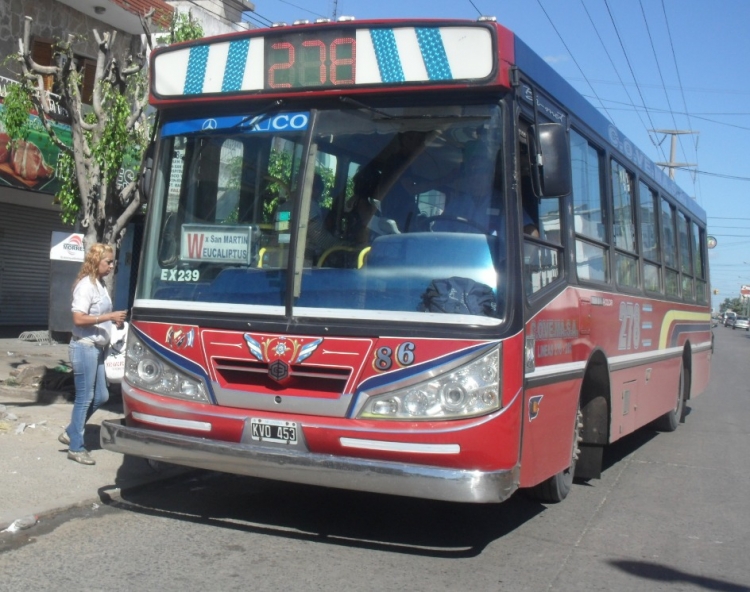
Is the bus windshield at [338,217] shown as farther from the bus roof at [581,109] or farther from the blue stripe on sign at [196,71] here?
the bus roof at [581,109]

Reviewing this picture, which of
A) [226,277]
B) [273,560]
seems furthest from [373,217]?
[273,560]

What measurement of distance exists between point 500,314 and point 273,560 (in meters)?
1.92

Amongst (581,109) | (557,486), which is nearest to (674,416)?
(557,486)

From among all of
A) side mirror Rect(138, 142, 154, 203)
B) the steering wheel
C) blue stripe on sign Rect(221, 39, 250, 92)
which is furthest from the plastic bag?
the steering wheel

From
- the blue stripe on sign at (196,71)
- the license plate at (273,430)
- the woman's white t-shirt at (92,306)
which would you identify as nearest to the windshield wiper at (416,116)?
the blue stripe on sign at (196,71)

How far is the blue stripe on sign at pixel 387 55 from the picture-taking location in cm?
526

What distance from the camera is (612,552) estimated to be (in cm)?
584

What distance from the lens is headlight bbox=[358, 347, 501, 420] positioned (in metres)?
4.88

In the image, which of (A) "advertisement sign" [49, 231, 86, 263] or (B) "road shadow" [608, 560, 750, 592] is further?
(A) "advertisement sign" [49, 231, 86, 263]

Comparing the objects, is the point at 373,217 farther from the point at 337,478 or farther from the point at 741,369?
the point at 741,369

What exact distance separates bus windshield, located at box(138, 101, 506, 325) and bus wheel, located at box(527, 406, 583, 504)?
200 cm

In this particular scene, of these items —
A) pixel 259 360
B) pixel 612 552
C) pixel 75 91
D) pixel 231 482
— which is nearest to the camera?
pixel 259 360

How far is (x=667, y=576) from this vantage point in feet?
17.7

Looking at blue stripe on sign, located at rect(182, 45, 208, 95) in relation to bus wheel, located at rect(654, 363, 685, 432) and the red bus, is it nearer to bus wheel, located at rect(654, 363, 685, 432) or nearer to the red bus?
the red bus
